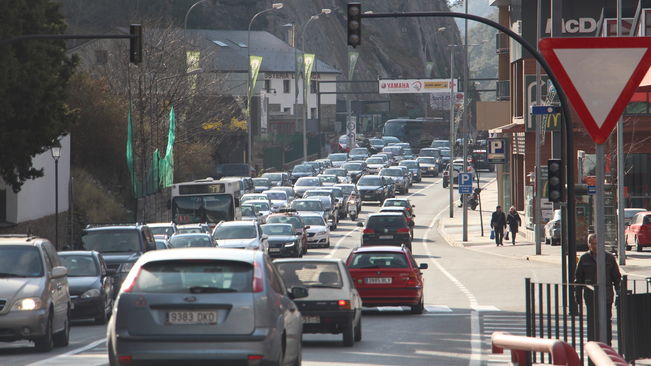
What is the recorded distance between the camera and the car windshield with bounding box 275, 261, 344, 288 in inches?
829

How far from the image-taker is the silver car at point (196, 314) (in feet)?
40.9

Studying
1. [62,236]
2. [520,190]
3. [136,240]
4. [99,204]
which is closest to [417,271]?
[136,240]

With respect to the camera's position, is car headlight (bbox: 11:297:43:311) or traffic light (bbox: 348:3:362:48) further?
traffic light (bbox: 348:3:362:48)

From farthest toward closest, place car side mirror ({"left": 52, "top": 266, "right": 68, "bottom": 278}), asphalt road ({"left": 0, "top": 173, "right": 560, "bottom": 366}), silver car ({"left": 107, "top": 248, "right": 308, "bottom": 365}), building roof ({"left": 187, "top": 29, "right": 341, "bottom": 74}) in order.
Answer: building roof ({"left": 187, "top": 29, "right": 341, "bottom": 74}) → car side mirror ({"left": 52, "top": 266, "right": 68, "bottom": 278}) → asphalt road ({"left": 0, "top": 173, "right": 560, "bottom": 366}) → silver car ({"left": 107, "top": 248, "right": 308, "bottom": 365})

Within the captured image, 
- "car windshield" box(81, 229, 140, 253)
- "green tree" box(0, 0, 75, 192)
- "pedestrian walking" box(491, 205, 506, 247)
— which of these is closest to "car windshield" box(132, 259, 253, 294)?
"car windshield" box(81, 229, 140, 253)

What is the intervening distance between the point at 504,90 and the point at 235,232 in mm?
41909

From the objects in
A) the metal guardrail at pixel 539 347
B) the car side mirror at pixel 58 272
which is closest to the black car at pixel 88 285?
the car side mirror at pixel 58 272

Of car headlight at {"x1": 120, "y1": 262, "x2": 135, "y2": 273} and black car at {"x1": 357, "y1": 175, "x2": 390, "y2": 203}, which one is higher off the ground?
black car at {"x1": 357, "y1": 175, "x2": 390, "y2": 203}

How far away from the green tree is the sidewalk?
17695 millimetres

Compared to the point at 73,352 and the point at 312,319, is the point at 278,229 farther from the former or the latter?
the point at 73,352

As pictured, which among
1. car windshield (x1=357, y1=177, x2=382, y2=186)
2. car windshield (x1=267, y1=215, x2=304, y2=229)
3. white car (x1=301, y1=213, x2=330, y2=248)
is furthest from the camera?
car windshield (x1=357, y1=177, x2=382, y2=186)

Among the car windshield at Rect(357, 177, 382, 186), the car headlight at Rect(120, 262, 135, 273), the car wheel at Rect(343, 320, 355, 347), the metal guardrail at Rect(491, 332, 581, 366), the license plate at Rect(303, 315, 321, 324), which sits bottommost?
the car wheel at Rect(343, 320, 355, 347)

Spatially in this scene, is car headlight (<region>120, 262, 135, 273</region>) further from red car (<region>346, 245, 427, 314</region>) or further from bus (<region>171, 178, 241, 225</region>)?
bus (<region>171, 178, 241, 225</region>)

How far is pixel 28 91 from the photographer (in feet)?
125
